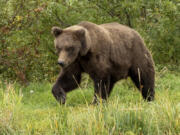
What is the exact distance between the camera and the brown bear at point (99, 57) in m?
6.32

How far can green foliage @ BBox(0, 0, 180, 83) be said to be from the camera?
8992 millimetres

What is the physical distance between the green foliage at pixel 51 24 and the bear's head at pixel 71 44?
2.35 m

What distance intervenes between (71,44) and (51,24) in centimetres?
410

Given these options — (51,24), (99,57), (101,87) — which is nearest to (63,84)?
(101,87)

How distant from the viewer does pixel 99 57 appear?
654 cm

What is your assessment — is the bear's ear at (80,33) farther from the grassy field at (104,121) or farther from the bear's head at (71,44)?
the grassy field at (104,121)

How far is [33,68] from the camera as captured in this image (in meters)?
9.54

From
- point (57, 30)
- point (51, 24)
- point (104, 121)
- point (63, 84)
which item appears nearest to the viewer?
point (104, 121)

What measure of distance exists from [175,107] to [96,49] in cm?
225

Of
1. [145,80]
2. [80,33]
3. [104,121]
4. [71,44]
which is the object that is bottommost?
[145,80]

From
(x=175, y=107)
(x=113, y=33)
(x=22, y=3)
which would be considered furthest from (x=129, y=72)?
(x=22, y=3)

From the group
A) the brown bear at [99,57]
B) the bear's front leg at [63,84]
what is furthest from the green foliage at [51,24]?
the bear's front leg at [63,84]

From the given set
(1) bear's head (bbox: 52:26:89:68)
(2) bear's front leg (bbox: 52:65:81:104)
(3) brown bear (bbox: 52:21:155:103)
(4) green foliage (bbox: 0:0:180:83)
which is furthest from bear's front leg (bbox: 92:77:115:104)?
(4) green foliage (bbox: 0:0:180:83)

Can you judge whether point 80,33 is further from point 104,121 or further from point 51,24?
point 51,24
